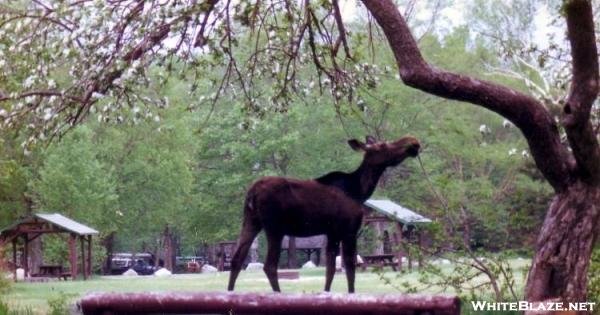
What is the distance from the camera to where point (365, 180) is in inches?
358

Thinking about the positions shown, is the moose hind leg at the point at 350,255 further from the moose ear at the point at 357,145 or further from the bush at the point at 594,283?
the bush at the point at 594,283

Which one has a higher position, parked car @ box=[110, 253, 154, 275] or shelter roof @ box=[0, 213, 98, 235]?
shelter roof @ box=[0, 213, 98, 235]

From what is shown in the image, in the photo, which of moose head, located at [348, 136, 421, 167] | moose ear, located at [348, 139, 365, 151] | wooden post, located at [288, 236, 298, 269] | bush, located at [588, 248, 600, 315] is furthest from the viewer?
wooden post, located at [288, 236, 298, 269]

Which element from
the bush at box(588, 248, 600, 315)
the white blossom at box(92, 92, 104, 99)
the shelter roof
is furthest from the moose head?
the shelter roof

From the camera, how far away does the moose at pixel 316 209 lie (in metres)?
8.88

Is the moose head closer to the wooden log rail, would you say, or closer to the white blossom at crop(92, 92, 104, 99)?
the wooden log rail

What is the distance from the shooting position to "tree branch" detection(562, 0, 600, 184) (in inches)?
327

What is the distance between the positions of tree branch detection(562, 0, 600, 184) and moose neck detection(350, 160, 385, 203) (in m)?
1.65

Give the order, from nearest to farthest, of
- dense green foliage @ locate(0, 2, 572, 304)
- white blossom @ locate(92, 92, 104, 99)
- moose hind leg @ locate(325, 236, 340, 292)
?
moose hind leg @ locate(325, 236, 340, 292), white blossom @ locate(92, 92, 104, 99), dense green foliage @ locate(0, 2, 572, 304)

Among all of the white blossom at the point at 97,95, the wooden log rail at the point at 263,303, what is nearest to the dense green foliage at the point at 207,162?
the white blossom at the point at 97,95

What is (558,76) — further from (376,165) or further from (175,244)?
(175,244)

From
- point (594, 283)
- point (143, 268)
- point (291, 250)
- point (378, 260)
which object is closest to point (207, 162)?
point (143, 268)

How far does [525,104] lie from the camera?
887 centimetres

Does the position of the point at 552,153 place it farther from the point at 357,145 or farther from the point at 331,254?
the point at 331,254
